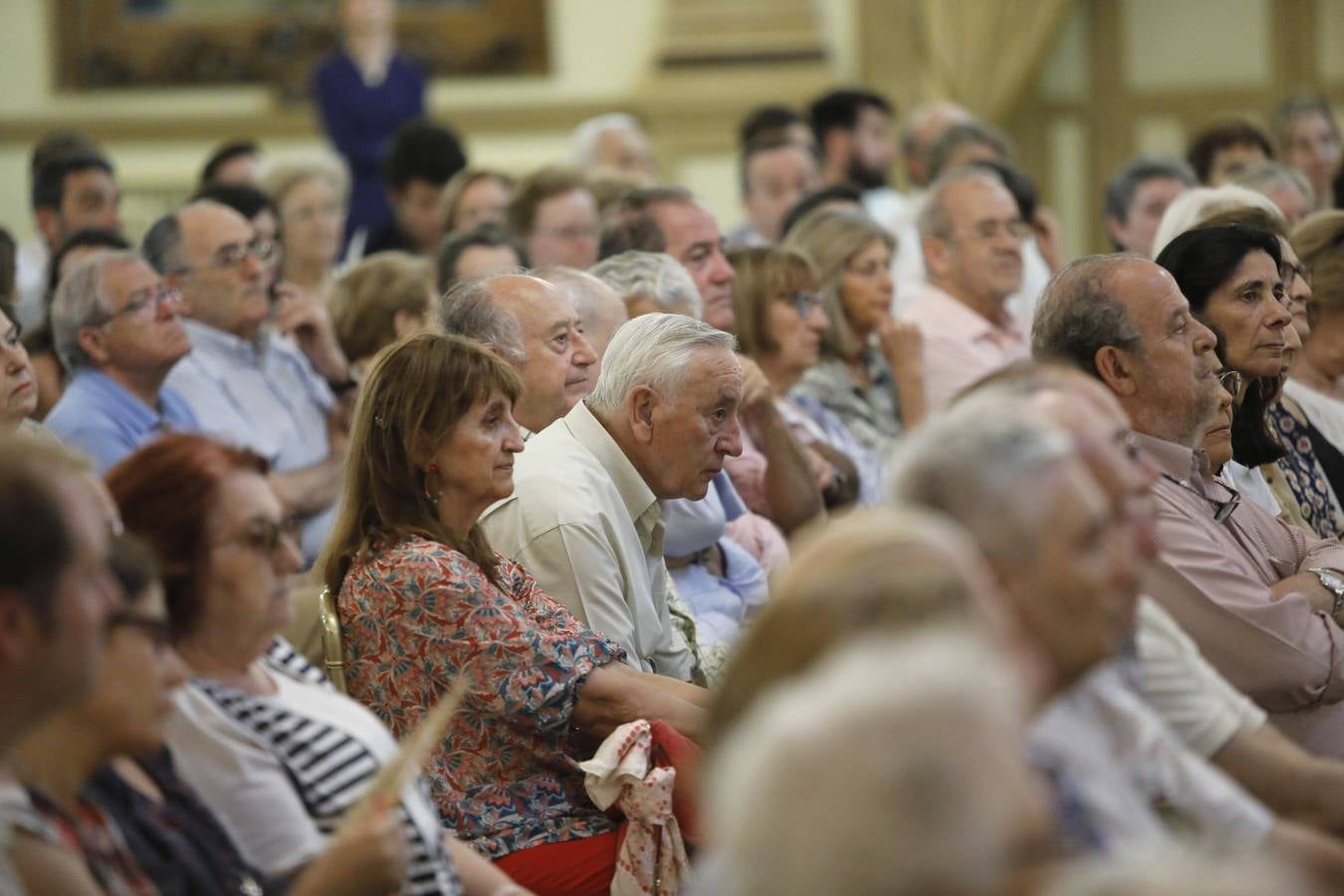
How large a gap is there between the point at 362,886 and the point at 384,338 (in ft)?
10.7

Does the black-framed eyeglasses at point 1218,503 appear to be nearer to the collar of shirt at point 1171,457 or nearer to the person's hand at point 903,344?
the collar of shirt at point 1171,457

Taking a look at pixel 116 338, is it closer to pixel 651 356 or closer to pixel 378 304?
pixel 378 304

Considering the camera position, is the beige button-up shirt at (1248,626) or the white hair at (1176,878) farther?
the beige button-up shirt at (1248,626)

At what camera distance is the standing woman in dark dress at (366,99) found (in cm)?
849

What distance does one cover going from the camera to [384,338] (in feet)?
17.5

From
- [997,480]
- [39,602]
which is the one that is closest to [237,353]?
[39,602]

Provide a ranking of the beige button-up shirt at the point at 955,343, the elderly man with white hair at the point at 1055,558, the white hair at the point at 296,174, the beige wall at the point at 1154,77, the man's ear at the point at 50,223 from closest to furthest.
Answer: the elderly man with white hair at the point at 1055,558, the beige button-up shirt at the point at 955,343, the man's ear at the point at 50,223, the white hair at the point at 296,174, the beige wall at the point at 1154,77

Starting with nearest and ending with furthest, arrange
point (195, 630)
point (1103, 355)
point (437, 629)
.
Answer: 1. point (195, 630)
2. point (437, 629)
3. point (1103, 355)

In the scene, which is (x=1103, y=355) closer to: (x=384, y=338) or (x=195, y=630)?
(x=195, y=630)

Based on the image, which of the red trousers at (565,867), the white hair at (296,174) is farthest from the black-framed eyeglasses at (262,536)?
the white hair at (296,174)

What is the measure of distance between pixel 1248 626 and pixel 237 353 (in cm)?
313

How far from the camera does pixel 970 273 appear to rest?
5.96 m

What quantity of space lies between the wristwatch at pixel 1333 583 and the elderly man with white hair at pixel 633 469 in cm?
111

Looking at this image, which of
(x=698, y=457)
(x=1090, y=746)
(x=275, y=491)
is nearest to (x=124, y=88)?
(x=698, y=457)
